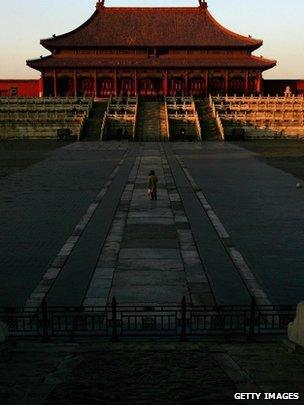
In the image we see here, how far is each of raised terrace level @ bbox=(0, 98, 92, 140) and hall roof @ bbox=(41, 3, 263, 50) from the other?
16520mm

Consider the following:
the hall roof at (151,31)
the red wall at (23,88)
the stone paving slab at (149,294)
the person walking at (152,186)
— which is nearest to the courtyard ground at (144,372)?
the stone paving slab at (149,294)

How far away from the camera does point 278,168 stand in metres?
28.8

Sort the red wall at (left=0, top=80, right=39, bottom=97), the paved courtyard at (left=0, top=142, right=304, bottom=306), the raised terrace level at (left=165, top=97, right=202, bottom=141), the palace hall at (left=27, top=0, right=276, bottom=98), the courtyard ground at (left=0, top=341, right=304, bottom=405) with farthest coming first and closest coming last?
the red wall at (left=0, top=80, right=39, bottom=97) < the palace hall at (left=27, top=0, right=276, bottom=98) < the raised terrace level at (left=165, top=97, right=202, bottom=141) < the paved courtyard at (left=0, top=142, right=304, bottom=306) < the courtyard ground at (left=0, top=341, right=304, bottom=405)

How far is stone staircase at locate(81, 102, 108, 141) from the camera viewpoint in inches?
2010

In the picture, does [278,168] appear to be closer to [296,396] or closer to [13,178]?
[13,178]

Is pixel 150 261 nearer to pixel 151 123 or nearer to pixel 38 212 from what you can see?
pixel 38 212

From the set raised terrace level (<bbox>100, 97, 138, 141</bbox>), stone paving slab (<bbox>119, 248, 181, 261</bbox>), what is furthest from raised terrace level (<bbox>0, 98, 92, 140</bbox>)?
stone paving slab (<bbox>119, 248, 181, 261</bbox>)

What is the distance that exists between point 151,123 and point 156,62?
16571 mm

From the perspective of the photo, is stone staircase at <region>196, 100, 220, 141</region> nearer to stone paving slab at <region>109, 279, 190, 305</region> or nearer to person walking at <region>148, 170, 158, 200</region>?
person walking at <region>148, 170, 158, 200</region>

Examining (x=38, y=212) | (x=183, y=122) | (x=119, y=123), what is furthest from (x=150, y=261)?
(x=119, y=123)

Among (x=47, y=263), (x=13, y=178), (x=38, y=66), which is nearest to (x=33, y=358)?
(x=47, y=263)

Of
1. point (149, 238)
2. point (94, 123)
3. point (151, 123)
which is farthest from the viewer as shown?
point (94, 123)

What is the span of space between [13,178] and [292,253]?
16.9 meters

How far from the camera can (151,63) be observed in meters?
66.0
